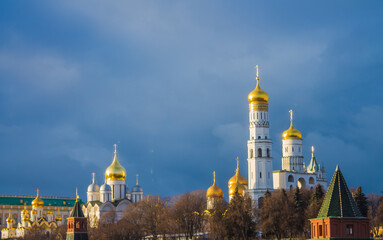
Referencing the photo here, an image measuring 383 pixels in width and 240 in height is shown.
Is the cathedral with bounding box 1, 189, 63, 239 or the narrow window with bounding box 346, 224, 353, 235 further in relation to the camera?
the cathedral with bounding box 1, 189, 63, 239

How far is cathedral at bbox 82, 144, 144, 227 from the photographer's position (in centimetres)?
8988

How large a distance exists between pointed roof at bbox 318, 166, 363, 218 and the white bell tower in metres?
44.3

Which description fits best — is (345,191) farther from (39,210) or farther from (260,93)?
(39,210)

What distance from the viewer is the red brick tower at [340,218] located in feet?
117

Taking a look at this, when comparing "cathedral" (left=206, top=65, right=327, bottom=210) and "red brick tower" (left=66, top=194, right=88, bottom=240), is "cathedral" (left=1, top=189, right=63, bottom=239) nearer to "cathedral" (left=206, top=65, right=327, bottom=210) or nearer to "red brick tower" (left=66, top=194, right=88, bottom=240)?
"red brick tower" (left=66, top=194, right=88, bottom=240)

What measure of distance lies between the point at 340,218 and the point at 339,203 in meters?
0.83

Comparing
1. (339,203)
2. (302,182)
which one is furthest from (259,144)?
(339,203)

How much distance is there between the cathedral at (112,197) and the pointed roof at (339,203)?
53.0 metres

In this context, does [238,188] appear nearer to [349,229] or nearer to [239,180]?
[239,180]

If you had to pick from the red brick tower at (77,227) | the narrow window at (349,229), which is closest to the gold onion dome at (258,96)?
the red brick tower at (77,227)

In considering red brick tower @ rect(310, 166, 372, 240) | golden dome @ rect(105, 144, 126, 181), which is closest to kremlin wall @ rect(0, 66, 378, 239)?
golden dome @ rect(105, 144, 126, 181)

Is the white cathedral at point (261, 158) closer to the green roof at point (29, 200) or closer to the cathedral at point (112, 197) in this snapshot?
the cathedral at point (112, 197)

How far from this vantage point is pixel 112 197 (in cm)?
9388

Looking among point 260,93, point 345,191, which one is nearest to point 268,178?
point 260,93
